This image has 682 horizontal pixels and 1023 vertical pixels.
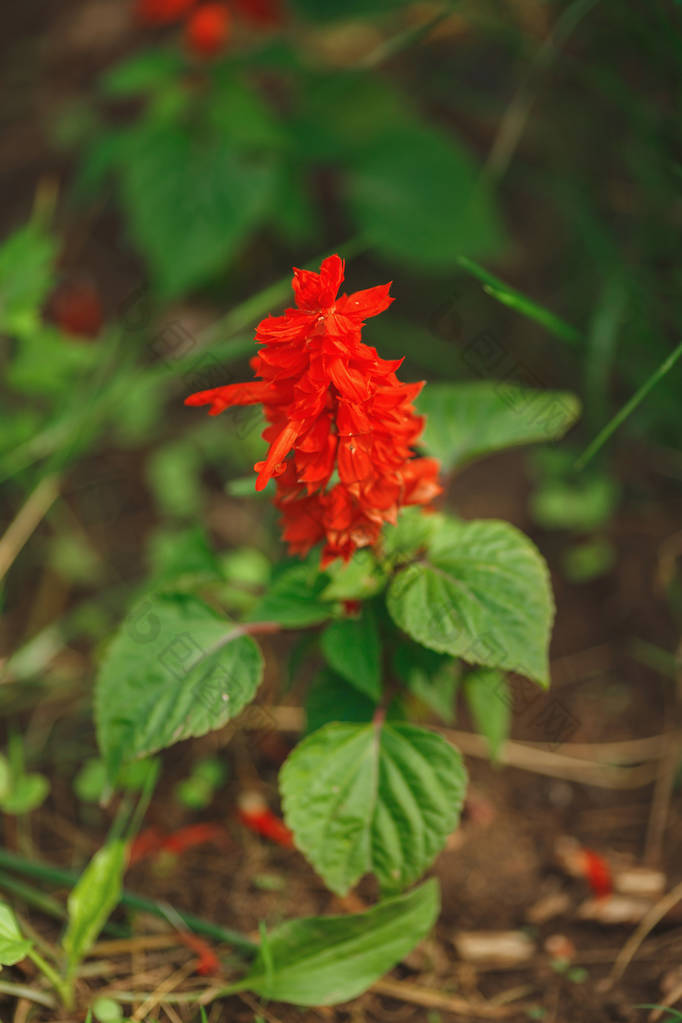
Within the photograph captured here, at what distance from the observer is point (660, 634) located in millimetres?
1979

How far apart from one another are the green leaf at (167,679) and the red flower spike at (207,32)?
179cm

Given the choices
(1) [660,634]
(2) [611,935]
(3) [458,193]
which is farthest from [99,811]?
(3) [458,193]

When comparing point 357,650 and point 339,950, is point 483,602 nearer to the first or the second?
point 357,650

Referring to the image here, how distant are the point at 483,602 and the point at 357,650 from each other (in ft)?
0.71

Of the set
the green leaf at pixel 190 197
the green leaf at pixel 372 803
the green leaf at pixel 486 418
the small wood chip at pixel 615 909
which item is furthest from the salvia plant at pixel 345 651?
the green leaf at pixel 190 197

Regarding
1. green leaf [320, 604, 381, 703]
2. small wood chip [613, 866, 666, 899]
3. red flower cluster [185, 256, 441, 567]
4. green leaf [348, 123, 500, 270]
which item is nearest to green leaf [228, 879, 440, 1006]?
green leaf [320, 604, 381, 703]

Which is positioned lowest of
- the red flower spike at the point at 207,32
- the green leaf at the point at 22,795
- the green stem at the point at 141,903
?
the green stem at the point at 141,903


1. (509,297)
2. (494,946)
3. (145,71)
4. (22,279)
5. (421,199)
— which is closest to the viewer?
(509,297)

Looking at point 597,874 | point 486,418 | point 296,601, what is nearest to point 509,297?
point 486,418

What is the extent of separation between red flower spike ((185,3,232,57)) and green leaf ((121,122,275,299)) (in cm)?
24

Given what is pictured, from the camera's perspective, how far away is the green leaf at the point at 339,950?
1.30m

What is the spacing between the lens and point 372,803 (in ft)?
4.33

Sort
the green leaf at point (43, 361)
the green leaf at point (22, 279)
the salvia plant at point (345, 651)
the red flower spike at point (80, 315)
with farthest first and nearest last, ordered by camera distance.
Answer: the red flower spike at point (80, 315)
the green leaf at point (43, 361)
the green leaf at point (22, 279)
the salvia plant at point (345, 651)

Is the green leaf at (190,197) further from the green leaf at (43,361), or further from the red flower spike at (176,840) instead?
the red flower spike at (176,840)
